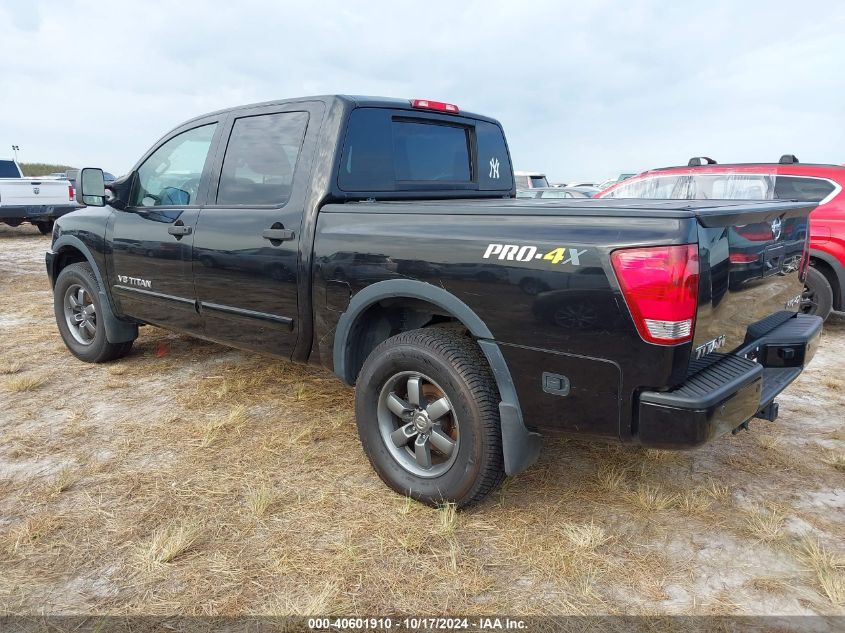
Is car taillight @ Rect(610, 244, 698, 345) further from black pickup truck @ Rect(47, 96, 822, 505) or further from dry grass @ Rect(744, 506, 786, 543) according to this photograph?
dry grass @ Rect(744, 506, 786, 543)

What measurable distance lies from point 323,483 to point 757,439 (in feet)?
8.35

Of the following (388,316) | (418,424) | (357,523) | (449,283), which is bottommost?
(357,523)

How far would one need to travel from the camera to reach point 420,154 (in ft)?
12.5

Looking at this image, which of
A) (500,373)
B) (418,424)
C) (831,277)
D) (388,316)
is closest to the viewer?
(500,373)

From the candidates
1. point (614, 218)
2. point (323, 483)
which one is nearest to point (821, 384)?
point (614, 218)

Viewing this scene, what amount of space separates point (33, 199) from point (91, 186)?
1158 cm

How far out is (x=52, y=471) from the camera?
129 inches

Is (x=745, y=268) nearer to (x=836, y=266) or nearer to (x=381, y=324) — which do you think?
(x=381, y=324)

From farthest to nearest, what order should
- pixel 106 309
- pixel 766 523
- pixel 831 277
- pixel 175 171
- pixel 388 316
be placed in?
1. pixel 831 277
2. pixel 106 309
3. pixel 175 171
4. pixel 388 316
5. pixel 766 523

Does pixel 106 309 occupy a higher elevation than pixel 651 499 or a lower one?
higher

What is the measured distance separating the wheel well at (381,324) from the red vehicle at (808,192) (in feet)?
13.0

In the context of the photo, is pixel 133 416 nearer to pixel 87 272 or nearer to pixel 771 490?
pixel 87 272

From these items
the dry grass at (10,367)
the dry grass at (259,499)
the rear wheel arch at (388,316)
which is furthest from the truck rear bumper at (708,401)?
the dry grass at (10,367)

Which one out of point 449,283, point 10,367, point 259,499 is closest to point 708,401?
point 449,283
